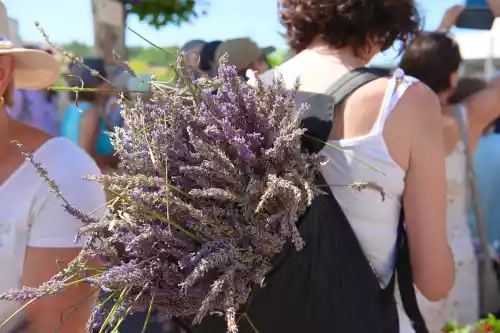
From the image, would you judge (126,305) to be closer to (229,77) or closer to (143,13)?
(229,77)

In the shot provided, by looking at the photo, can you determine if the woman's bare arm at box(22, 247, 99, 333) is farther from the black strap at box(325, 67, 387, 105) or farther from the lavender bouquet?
the black strap at box(325, 67, 387, 105)

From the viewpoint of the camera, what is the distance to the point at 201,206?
875mm

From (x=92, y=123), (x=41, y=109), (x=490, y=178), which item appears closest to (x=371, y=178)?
(x=490, y=178)

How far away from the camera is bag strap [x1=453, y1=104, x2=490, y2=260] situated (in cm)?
226

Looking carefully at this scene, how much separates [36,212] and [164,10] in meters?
2.65

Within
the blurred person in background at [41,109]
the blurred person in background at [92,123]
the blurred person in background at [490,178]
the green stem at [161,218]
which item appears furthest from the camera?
the blurred person in background at [41,109]

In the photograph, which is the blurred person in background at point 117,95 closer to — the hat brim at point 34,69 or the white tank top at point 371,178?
the hat brim at point 34,69

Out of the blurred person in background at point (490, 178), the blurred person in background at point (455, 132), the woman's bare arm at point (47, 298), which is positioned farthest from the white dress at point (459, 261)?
the woman's bare arm at point (47, 298)

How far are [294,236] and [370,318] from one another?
280mm

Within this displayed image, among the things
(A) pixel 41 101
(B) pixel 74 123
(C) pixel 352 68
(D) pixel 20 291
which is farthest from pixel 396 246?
(A) pixel 41 101

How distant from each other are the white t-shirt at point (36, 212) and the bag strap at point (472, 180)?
161 cm

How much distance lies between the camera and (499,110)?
2283 mm

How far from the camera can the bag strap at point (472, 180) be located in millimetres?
2258

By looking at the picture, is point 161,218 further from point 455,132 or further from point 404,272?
point 455,132
